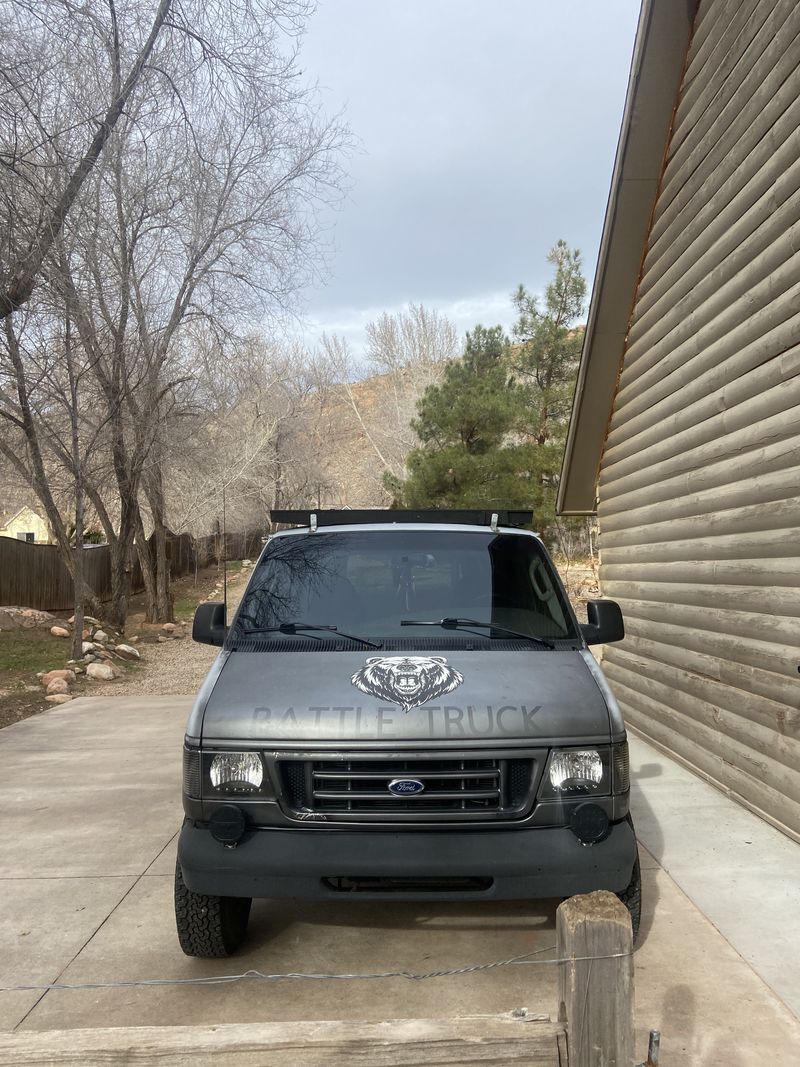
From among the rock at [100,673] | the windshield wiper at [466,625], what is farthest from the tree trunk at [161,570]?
the windshield wiper at [466,625]

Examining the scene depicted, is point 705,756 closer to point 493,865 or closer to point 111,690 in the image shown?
point 493,865

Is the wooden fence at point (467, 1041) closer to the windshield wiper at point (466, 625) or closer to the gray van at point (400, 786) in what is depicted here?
the gray van at point (400, 786)

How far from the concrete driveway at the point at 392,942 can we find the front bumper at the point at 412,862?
469mm

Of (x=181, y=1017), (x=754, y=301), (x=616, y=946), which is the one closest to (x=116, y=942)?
(x=181, y=1017)

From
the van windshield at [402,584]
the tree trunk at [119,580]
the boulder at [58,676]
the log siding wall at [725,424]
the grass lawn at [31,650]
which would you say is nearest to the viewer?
the van windshield at [402,584]

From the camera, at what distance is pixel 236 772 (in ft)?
11.8

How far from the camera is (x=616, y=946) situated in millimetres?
1923

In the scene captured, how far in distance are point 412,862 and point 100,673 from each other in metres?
11.8

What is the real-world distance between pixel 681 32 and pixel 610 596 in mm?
5479

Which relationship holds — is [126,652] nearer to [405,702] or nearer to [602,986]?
[405,702]

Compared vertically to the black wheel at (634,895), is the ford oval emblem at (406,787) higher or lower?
higher

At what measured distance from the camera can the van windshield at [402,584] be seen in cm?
443

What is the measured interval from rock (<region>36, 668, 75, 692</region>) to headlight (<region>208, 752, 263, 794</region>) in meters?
9.90

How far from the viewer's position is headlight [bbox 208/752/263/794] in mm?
3586
